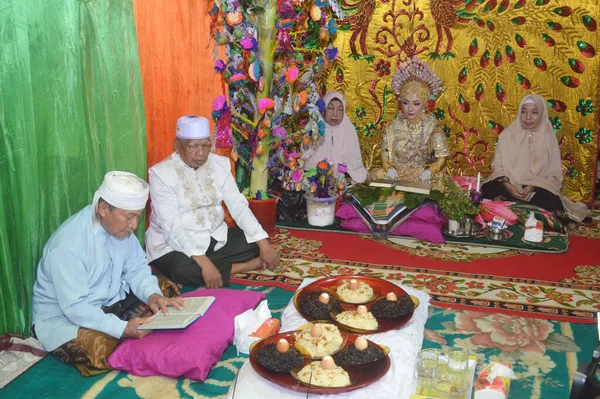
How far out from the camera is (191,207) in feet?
13.7

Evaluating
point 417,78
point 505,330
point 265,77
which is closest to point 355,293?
point 505,330

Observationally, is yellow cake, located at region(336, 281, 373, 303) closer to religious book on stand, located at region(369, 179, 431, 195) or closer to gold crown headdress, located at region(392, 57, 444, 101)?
religious book on stand, located at region(369, 179, 431, 195)

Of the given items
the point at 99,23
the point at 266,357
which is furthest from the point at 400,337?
the point at 99,23

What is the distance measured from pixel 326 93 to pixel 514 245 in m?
2.82

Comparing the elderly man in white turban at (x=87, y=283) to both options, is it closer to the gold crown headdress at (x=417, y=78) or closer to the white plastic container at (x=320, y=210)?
the white plastic container at (x=320, y=210)

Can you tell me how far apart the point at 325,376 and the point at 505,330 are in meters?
1.46

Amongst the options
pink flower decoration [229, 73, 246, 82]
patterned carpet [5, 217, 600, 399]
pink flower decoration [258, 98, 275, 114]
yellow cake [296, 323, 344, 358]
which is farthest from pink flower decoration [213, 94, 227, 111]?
yellow cake [296, 323, 344, 358]

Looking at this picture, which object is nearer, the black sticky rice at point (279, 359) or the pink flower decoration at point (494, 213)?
the black sticky rice at point (279, 359)

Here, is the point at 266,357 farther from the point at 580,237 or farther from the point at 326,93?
the point at 326,93

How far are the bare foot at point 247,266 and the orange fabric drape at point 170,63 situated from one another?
90 centimetres

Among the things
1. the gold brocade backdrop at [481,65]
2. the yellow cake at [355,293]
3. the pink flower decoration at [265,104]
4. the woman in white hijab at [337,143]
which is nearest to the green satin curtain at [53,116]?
the pink flower decoration at [265,104]

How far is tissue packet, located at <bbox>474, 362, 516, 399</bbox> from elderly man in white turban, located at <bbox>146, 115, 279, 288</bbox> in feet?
5.84

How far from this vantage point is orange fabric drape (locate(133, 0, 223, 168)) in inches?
160

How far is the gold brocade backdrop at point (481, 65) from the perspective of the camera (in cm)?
630
